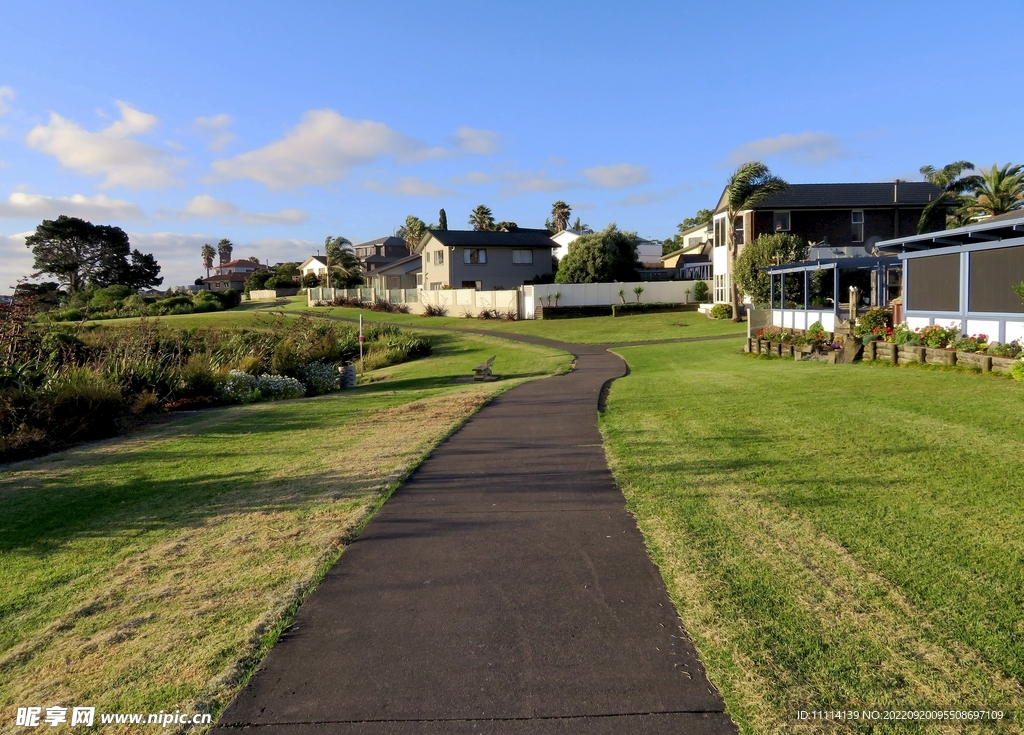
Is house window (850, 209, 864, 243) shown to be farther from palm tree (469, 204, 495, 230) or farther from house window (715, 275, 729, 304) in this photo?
palm tree (469, 204, 495, 230)

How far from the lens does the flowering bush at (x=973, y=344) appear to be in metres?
16.0

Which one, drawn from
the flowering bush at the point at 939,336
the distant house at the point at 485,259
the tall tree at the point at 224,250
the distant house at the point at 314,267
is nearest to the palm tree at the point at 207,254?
the tall tree at the point at 224,250

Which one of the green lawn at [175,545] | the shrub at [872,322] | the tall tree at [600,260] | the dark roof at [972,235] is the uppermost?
the tall tree at [600,260]

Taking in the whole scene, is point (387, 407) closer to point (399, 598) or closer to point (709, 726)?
point (399, 598)

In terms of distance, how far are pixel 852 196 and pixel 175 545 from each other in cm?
4499

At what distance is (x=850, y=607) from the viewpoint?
498 cm

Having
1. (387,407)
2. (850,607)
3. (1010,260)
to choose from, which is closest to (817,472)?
(850,607)

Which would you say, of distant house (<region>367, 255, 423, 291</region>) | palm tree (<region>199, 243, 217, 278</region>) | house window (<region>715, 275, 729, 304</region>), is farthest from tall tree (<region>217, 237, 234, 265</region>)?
house window (<region>715, 275, 729, 304</region>)

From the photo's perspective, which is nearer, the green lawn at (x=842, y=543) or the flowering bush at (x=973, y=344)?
the green lawn at (x=842, y=543)

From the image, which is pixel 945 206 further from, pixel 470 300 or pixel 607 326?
pixel 470 300

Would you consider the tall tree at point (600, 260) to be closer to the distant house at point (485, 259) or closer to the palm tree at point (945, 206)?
the distant house at point (485, 259)

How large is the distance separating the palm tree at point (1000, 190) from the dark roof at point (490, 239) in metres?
30.4

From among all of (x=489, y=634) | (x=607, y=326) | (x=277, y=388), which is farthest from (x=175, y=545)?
(x=607, y=326)

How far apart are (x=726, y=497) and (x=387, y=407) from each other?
9475 millimetres
